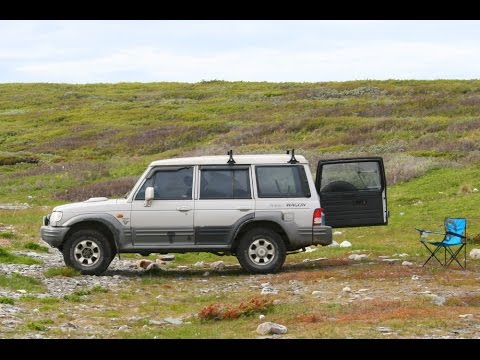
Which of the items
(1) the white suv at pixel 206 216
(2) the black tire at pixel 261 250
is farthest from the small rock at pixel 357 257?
(2) the black tire at pixel 261 250

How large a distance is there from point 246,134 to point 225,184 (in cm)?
3833

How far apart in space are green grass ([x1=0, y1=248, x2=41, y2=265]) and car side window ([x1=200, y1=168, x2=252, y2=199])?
4497mm

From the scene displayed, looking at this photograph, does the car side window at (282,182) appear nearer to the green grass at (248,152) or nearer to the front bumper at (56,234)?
the green grass at (248,152)

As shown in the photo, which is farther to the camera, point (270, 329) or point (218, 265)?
point (218, 265)

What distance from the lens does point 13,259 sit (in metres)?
19.3

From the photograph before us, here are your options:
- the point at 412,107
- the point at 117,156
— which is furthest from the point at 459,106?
the point at 117,156

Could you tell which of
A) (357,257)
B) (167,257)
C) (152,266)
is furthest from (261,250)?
(167,257)

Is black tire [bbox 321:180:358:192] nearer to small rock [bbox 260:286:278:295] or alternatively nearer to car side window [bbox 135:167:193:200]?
car side window [bbox 135:167:193:200]

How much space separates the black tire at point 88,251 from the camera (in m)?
17.5

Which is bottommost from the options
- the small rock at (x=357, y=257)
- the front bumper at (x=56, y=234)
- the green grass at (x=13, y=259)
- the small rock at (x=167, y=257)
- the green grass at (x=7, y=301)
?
the green grass at (x=7, y=301)

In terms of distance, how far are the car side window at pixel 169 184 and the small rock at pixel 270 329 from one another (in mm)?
6676

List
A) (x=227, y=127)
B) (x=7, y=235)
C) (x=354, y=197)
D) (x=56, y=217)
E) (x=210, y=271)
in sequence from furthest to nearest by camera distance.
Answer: (x=227, y=127) → (x=7, y=235) → (x=210, y=271) → (x=354, y=197) → (x=56, y=217)

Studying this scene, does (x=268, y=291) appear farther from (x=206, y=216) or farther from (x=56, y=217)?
(x=56, y=217)

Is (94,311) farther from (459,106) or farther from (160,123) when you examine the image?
(160,123)
